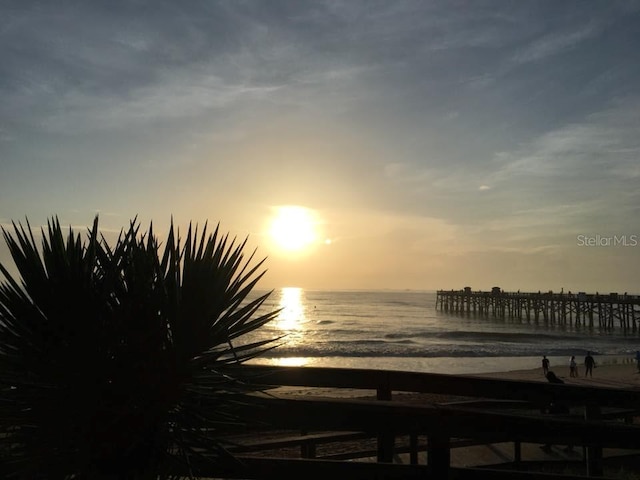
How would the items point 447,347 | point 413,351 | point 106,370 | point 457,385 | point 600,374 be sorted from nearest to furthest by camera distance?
1. point 106,370
2. point 457,385
3. point 600,374
4. point 413,351
5. point 447,347

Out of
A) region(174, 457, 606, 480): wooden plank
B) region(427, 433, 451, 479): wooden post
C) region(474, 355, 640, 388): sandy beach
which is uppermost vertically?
region(427, 433, 451, 479): wooden post

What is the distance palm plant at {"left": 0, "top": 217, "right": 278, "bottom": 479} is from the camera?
7.07 feet

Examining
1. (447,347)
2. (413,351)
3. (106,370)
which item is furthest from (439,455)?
(447,347)

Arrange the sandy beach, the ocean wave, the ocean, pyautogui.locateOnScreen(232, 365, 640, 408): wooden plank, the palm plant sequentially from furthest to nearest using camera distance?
the ocean wave → the ocean → the sandy beach → pyautogui.locateOnScreen(232, 365, 640, 408): wooden plank → the palm plant

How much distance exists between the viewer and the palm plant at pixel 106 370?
7.07 ft

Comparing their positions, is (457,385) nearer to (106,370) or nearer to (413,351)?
(106,370)

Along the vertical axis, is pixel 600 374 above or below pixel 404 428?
below

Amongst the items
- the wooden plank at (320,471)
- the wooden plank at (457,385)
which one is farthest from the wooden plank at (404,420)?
the wooden plank at (457,385)

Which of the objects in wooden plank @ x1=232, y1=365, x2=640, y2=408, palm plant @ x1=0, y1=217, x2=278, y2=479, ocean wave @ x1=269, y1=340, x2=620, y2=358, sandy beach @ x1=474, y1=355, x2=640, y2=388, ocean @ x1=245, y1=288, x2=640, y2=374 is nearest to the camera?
palm plant @ x1=0, y1=217, x2=278, y2=479

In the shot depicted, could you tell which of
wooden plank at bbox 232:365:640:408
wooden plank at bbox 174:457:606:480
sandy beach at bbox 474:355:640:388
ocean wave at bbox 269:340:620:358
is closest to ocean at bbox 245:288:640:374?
ocean wave at bbox 269:340:620:358

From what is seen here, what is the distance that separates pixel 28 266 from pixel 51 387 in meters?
0.60

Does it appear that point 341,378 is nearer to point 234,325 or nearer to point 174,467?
point 234,325

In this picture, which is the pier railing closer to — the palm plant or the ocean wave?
the palm plant

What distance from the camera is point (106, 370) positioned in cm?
223
